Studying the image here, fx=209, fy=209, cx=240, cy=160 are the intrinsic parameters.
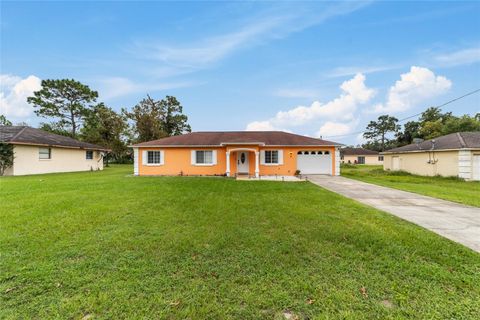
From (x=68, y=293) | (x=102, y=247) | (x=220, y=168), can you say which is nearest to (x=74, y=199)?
(x=102, y=247)

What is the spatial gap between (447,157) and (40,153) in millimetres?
33576

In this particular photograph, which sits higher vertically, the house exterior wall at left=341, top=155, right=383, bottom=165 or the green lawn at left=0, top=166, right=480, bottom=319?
the house exterior wall at left=341, top=155, right=383, bottom=165

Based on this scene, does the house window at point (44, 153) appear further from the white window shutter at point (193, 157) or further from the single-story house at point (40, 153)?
the white window shutter at point (193, 157)

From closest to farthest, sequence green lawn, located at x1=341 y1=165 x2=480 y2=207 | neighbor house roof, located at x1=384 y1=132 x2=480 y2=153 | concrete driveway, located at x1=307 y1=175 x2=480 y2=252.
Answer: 1. concrete driveway, located at x1=307 y1=175 x2=480 y2=252
2. green lawn, located at x1=341 y1=165 x2=480 y2=207
3. neighbor house roof, located at x1=384 y1=132 x2=480 y2=153

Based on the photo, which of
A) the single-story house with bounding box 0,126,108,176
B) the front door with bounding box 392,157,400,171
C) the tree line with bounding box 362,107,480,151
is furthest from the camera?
the tree line with bounding box 362,107,480,151

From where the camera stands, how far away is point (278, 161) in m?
17.0

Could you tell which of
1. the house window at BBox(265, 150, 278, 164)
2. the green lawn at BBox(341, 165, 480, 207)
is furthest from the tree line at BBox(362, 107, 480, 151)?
the house window at BBox(265, 150, 278, 164)

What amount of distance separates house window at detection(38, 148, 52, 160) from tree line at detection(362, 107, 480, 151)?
5036 cm

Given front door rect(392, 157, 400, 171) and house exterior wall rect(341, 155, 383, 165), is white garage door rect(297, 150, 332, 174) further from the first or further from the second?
house exterior wall rect(341, 155, 383, 165)

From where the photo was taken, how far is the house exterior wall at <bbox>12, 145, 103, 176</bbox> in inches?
639

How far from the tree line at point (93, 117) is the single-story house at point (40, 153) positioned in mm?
8469

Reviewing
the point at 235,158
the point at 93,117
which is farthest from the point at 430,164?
the point at 93,117

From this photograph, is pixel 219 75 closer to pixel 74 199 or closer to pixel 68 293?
pixel 74 199

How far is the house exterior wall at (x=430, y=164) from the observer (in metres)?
16.2
